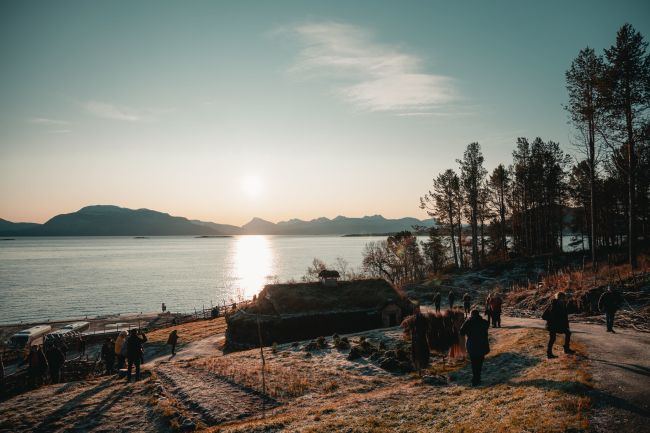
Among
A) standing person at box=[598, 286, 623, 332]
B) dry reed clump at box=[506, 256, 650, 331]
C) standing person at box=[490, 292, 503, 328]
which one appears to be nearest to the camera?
standing person at box=[598, 286, 623, 332]

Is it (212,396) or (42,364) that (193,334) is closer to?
(42,364)

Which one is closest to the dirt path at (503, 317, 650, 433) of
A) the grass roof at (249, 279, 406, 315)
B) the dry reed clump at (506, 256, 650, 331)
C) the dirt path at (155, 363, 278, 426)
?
the dry reed clump at (506, 256, 650, 331)

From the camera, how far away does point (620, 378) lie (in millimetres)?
10320

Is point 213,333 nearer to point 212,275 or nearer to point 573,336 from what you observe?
point 573,336

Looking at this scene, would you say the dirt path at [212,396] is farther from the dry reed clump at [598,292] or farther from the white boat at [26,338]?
the white boat at [26,338]

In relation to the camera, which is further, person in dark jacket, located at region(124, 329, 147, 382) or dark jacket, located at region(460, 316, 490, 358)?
person in dark jacket, located at region(124, 329, 147, 382)

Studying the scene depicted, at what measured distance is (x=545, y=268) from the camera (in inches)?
1817

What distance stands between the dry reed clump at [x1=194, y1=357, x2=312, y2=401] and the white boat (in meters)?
40.8

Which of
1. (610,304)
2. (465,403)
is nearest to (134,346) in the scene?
(465,403)

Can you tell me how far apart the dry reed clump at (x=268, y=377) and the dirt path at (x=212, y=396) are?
52 cm

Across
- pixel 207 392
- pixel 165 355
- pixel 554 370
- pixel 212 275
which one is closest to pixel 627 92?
pixel 554 370

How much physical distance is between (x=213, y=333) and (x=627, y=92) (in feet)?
147

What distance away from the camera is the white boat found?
48.2m

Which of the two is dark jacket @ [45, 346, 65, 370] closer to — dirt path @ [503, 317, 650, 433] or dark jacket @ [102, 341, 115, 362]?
dark jacket @ [102, 341, 115, 362]
